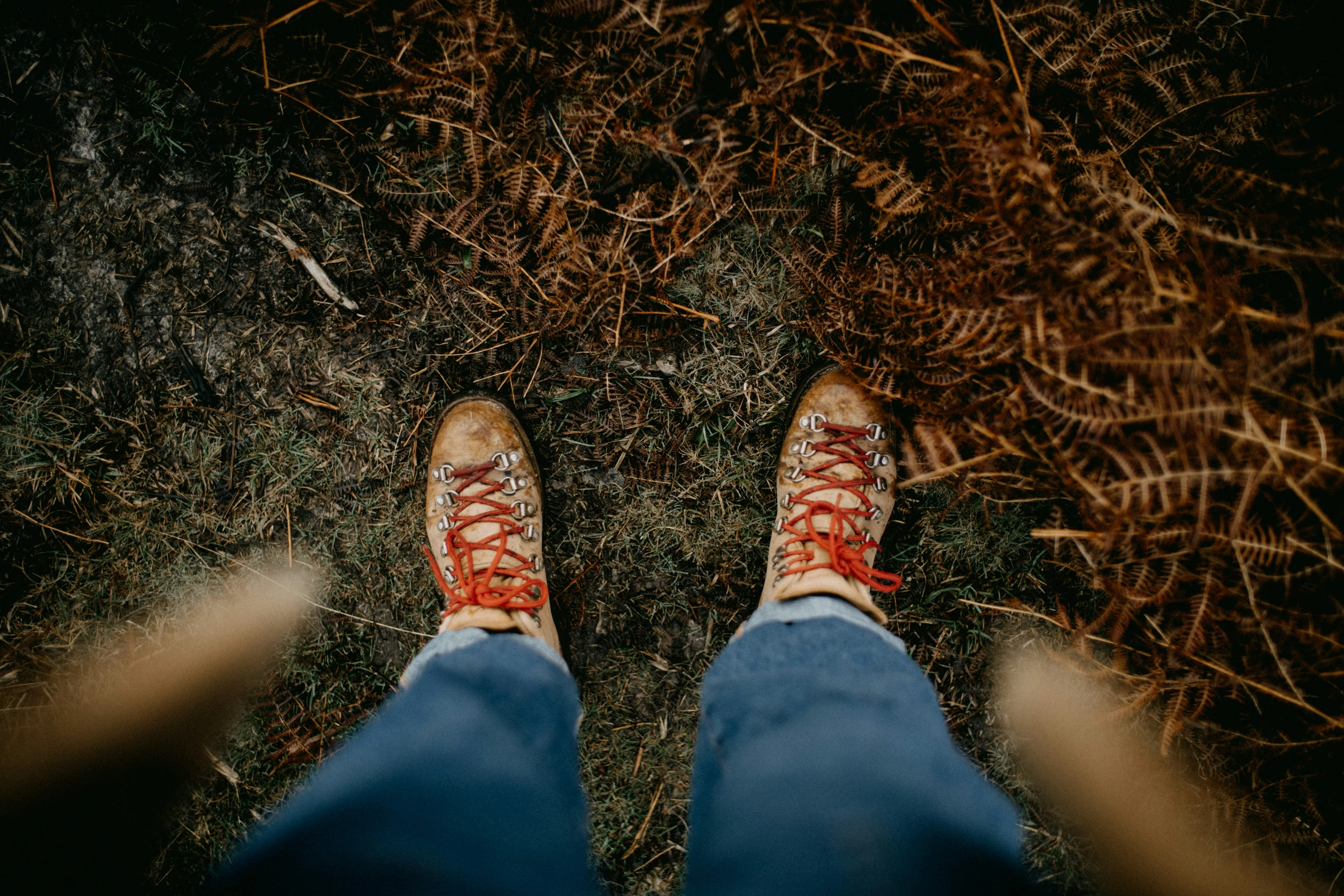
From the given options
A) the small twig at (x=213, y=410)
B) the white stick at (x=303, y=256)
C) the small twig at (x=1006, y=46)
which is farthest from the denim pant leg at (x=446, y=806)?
the small twig at (x=1006, y=46)

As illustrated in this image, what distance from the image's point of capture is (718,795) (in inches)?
49.9

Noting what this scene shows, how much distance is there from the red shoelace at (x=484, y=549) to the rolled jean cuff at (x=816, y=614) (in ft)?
2.19

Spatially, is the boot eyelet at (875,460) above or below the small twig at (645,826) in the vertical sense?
above

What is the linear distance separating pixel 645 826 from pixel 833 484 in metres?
1.31

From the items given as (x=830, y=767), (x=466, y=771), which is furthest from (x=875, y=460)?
(x=466, y=771)

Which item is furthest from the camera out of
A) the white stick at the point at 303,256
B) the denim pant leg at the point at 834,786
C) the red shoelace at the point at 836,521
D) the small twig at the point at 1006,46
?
the white stick at the point at 303,256

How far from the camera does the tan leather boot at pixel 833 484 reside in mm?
1853

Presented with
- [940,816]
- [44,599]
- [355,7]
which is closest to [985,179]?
[940,816]

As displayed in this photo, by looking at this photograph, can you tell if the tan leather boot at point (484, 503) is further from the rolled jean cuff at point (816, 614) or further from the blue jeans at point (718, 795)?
the rolled jean cuff at point (816, 614)

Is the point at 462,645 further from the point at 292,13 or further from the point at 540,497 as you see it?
the point at 292,13

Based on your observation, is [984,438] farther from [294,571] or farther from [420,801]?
[294,571]

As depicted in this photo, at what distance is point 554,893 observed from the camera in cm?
117

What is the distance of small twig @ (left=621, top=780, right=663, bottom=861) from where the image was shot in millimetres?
2049

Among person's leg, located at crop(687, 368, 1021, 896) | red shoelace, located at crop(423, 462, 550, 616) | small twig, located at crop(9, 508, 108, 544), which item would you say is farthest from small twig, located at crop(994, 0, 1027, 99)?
small twig, located at crop(9, 508, 108, 544)
